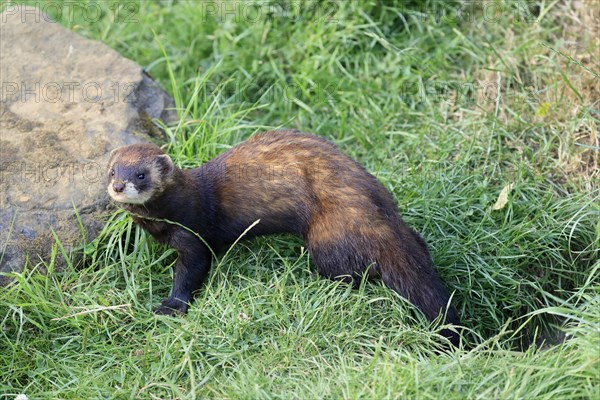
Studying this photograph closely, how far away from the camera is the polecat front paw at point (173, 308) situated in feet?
16.4

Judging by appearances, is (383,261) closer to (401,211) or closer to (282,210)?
(282,210)

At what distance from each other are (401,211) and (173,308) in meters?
1.72

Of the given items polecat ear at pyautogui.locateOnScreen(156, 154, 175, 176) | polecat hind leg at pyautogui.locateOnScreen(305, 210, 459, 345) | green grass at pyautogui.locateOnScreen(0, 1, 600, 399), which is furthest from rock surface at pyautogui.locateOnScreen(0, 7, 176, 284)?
polecat hind leg at pyautogui.locateOnScreen(305, 210, 459, 345)

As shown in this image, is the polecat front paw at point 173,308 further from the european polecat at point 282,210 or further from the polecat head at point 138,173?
the polecat head at point 138,173

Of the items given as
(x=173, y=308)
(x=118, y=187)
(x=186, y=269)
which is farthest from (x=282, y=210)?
(x=118, y=187)

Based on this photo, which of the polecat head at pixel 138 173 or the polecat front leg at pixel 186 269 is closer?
the polecat head at pixel 138 173

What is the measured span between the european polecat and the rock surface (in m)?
0.56

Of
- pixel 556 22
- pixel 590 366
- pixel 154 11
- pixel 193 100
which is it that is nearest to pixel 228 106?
pixel 193 100

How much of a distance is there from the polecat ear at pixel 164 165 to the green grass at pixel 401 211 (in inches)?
21.9

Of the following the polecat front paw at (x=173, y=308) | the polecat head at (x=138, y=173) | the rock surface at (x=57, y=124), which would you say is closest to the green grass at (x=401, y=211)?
the polecat front paw at (x=173, y=308)

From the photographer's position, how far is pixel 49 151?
571 centimetres

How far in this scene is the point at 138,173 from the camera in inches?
194

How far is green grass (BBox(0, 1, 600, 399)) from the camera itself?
14.2ft

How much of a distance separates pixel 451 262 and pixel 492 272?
269mm
